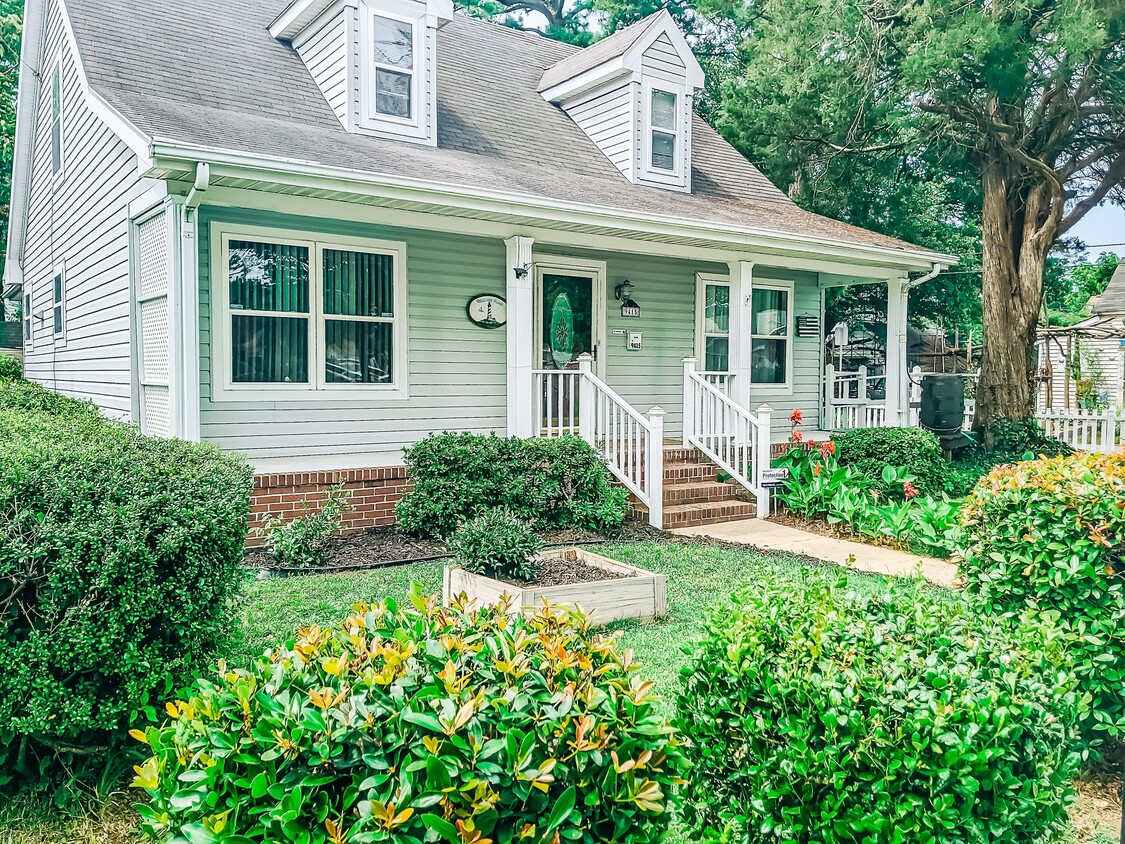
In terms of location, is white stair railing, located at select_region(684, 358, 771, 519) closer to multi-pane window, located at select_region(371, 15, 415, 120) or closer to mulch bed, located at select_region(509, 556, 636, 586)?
mulch bed, located at select_region(509, 556, 636, 586)

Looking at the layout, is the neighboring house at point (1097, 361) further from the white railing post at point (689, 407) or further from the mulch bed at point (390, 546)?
the mulch bed at point (390, 546)

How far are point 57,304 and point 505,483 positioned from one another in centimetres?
872

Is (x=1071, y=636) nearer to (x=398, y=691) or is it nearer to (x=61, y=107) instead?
→ (x=398, y=691)

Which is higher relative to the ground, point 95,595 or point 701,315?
point 701,315

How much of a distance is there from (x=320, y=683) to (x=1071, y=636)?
246 cm

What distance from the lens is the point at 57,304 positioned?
41.1 feet

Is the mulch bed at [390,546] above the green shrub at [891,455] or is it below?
below

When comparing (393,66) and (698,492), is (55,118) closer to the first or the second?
(393,66)

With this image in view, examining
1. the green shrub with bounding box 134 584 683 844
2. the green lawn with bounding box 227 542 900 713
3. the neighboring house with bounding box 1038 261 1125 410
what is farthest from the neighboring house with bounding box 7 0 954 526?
the neighboring house with bounding box 1038 261 1125 410

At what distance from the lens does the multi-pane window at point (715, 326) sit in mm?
11781

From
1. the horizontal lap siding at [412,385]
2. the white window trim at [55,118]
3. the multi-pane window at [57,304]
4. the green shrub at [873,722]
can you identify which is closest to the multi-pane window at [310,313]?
the horizontal lap siding at [412,385]

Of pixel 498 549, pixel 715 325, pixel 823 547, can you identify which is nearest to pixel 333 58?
pixel 715 325

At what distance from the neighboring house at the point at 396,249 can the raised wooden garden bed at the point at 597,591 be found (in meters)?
3.08

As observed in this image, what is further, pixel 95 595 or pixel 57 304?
pixel 57 304
